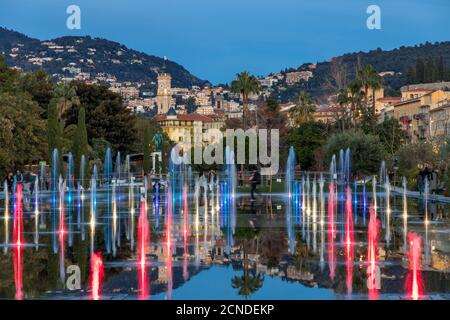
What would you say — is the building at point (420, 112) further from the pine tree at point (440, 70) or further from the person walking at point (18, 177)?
the person walking at point (18, 177)

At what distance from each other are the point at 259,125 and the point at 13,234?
217 feet

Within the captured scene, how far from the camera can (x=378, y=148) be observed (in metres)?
60.6

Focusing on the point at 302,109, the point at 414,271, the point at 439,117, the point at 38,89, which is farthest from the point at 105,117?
the point at 414,271

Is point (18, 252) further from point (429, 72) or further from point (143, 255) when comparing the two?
point (429, 72)

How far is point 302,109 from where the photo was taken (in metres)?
106

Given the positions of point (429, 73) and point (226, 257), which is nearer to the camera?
point (226, 257)

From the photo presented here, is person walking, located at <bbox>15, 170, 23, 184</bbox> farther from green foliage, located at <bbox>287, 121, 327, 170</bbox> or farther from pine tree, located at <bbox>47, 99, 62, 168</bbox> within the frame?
green foliage, located at <bbox>287, 121, 327, 170</bbox>

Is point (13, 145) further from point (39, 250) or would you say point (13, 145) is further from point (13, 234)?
point (39, 250)

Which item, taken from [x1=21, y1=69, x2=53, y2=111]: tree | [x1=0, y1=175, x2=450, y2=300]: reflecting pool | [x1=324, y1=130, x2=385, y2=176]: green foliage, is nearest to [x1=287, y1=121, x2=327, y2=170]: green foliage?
[x1=324, y1=130, x2=385, y2=176]: green foliage

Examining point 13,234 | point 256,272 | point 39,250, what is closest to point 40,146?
point 13,234

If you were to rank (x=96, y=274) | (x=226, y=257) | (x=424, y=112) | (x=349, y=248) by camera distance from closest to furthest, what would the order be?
(x=96, y=274)
(x=226, y=257)
(x=349, y=248)
(x=424, y=112)

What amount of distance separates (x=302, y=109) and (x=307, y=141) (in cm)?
2349

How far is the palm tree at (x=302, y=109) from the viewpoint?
105m

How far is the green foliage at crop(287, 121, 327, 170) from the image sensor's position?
271ft
